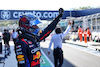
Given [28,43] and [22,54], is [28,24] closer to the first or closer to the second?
[28,43]

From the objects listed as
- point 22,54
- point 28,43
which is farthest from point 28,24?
point 22,54

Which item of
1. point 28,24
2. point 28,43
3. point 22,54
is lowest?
point 22,54

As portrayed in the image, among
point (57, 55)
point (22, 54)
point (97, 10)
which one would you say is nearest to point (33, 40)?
point (22, 54)

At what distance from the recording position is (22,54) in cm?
223

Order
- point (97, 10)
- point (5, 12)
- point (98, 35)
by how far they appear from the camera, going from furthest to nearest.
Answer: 1. point (97, 10)
2. point (5, 12)
3. point (98, 35)

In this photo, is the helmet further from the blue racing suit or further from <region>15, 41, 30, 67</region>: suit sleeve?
<region>15, 41, 30, 67</region>: suit sleeve

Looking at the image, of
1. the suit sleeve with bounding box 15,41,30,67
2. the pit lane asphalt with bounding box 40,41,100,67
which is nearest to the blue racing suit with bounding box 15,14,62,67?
the suit sleeve with bounding box 15,41,30,67

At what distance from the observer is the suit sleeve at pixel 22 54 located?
2.22 m

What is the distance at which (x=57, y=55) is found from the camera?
5812 millimetres

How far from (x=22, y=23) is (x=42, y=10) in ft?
90.0

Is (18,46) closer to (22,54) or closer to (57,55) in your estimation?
(22,54)

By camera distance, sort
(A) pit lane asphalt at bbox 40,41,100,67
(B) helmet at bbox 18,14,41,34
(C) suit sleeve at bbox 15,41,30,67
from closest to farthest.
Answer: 1. (C) suit sleeve at bbox 15,41,30,67
2. (B) helmet at bbox 18,14,41,34
3. (A) pit lane asphalt at bbox 40,41,100,67

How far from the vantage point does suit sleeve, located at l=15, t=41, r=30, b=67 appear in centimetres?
222

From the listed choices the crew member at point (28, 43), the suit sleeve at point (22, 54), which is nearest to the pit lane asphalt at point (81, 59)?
the crew member at point (28, 43)
